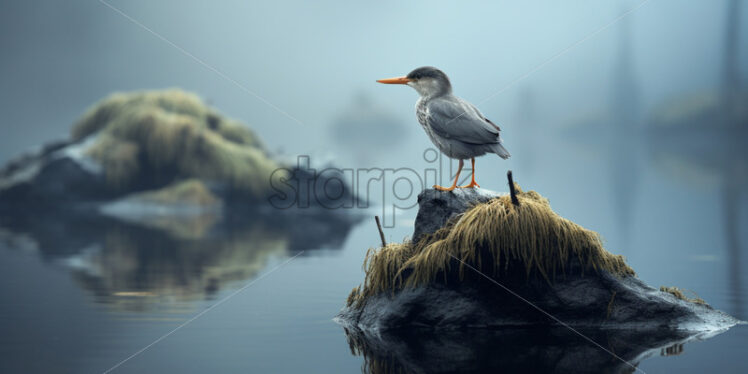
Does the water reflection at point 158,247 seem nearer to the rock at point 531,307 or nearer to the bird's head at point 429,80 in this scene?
the rock at point 531,307

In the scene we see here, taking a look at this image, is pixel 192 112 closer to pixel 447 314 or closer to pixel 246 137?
pixel 246 137

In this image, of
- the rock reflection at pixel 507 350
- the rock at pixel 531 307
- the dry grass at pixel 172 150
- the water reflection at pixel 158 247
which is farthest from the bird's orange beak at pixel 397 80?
the dry grass at pixel 172 150

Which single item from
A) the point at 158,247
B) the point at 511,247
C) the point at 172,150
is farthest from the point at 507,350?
the point at 172,150

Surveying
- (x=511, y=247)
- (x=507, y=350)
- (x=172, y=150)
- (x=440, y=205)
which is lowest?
(x=507, y=350)

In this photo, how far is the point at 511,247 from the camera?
6223mm

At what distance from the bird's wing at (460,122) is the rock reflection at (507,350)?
2.03 m

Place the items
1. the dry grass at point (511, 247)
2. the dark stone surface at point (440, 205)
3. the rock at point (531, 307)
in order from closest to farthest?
the rock at point (531, 307) → the dry grass at point (511, 247) → the dark stone surface at point (440, 205)

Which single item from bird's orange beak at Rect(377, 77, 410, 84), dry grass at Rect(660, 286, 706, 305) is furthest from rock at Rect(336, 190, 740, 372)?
bird's orange beak at Rect(377, 77, 410, 84)

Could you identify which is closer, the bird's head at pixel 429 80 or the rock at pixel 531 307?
the rock at pixel 531 307

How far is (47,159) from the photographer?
19.4m

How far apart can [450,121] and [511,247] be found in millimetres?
1504

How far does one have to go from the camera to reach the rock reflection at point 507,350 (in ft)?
15.7

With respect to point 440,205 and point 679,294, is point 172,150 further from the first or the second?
point 679,294

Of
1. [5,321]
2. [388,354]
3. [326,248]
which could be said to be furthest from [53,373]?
[326,248]
